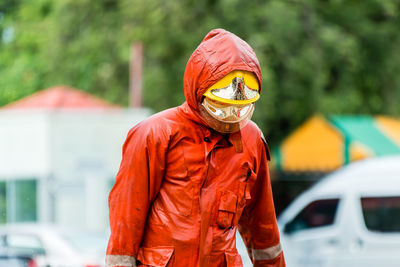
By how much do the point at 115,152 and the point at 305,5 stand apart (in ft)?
18.7

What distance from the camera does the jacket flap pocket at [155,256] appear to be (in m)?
3.27

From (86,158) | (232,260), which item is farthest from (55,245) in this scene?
(86,158)

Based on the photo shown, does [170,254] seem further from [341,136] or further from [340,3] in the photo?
[340,3]

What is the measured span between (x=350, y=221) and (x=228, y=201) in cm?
726

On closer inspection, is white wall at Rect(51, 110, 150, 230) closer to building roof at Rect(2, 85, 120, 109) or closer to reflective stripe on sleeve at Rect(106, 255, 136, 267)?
building roof at Rect(2, 85, 120, 109)

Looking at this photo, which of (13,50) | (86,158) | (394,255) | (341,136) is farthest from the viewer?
(13,50)

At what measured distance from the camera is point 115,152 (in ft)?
68.3

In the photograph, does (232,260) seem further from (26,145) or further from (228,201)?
(26,145)

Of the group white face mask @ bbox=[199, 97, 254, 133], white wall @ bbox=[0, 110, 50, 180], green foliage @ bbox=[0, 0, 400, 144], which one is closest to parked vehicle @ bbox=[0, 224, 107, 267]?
white face mask @ bbox=[199, 97, 254, 133]

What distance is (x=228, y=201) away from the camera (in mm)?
3346

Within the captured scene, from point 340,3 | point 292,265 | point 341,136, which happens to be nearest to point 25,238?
point 292,265

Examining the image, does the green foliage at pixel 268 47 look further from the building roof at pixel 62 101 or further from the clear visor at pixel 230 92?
the clear visor at pixel 230 92

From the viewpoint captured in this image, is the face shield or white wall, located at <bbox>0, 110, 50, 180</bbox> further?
white wall, located at <bbox>0, 110, 50, 180</bbox>

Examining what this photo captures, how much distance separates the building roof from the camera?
20.8m
